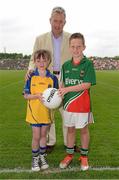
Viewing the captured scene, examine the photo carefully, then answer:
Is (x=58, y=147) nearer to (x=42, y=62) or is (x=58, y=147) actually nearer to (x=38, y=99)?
(x=38, y=99)

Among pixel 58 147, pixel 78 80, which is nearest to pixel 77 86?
pixel 78 80

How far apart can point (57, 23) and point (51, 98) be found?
4.57 ft

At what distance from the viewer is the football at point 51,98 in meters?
6.41

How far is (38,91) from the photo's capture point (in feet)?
21.6

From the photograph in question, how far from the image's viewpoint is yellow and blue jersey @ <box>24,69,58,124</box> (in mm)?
6551

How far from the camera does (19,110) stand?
13688 mm

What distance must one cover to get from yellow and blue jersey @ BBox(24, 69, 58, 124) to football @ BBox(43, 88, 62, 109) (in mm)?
141

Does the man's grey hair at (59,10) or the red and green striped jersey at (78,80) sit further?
the man's grey hair at (59,10)

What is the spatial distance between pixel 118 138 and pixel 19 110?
17.5 ft

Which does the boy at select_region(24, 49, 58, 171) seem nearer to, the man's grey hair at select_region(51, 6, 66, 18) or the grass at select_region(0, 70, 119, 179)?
the grass at select_region(0, 70, 119, 179)

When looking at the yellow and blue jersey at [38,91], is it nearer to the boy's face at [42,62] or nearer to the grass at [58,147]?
the boy's face at [42,62]

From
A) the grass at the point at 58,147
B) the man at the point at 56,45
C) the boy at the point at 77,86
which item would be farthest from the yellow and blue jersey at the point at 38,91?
the man at the point at 56,45

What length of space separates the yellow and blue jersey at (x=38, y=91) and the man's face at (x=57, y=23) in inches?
37.8

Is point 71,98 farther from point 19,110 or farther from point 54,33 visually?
point 19,110
